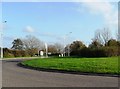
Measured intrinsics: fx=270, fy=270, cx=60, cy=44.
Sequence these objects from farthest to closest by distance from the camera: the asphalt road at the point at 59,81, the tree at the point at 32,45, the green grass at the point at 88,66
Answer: the tree at the point at 32,45, the green grass at the point at 88,66, the asphalt road at the point at 59,81

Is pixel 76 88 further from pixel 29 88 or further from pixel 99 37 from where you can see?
pixel 99 37

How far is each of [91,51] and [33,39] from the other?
170ft

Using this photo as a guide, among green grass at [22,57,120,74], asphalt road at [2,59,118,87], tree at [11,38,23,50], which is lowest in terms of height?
asphalt road at [2,59,118,87]

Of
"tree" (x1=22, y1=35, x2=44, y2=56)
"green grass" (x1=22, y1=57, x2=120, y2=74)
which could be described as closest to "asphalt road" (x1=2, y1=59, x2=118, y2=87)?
"green grass" (x1=22, y1=57, x2=120, y2=74)

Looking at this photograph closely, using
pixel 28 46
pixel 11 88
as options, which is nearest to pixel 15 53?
pixel 28 46

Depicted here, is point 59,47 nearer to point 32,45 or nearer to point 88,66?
point 32,45

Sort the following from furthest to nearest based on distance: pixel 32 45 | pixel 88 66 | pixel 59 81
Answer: pixel 32 45
pixel 88 66
pixel 59 81

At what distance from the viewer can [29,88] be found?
489 inches

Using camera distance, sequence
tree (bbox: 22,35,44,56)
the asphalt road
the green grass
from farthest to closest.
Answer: tree (bbox: 22,35,44,56) → the green grass → the asphalt road

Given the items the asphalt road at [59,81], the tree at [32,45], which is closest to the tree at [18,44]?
the tree at [32,45]

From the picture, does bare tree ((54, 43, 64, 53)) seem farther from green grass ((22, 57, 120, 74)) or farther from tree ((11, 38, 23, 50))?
green grass ((22, 57, 120, 74))

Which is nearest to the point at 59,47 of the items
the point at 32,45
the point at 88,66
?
the point at 32,45

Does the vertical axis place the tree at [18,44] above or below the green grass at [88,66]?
above

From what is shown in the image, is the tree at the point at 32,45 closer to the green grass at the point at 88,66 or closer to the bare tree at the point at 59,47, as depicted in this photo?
the bare tree at the point at 59,47
